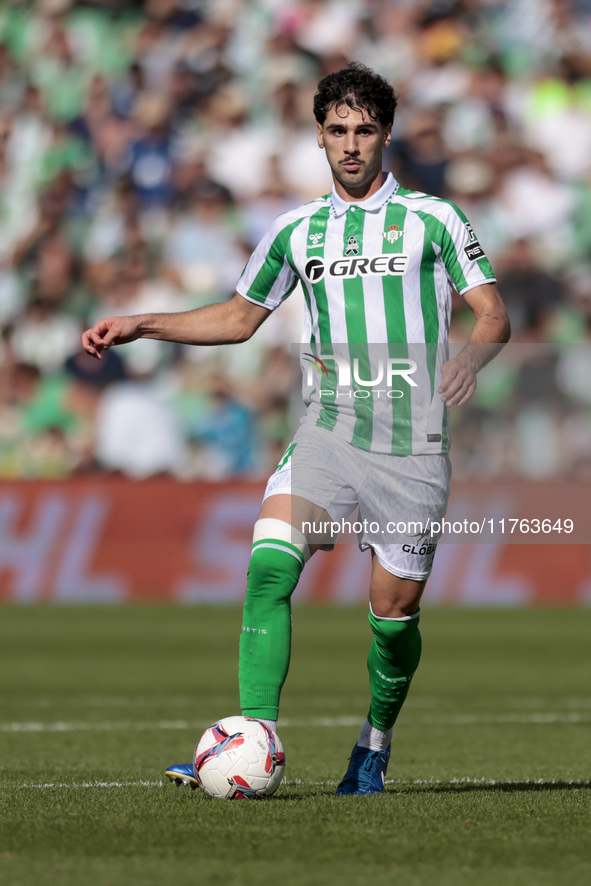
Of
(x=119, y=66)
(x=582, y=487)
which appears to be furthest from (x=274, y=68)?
(x=582, y=487)

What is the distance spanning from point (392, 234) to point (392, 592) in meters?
1.05

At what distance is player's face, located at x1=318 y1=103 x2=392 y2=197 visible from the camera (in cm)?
375

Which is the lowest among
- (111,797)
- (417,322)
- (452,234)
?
(111,797)

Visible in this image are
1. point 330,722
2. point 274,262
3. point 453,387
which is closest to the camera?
point 453,387

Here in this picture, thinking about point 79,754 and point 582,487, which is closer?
point 79,754

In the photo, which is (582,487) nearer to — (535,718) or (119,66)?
(535,718)

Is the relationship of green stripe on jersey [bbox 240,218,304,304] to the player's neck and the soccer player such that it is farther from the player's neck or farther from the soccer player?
the player's neck

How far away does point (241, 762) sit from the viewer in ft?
11.2

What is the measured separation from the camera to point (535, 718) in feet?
20.5

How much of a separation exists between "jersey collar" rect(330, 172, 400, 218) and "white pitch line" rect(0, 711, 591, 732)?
2859 millimetres

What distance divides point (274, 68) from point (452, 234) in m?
11.4

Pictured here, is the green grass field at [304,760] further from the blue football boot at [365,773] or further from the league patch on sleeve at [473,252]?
the league patch on sleeve at [473,252]

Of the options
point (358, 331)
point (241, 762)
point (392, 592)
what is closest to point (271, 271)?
point (358, 331)

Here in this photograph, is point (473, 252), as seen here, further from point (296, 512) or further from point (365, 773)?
point (365, 773)
